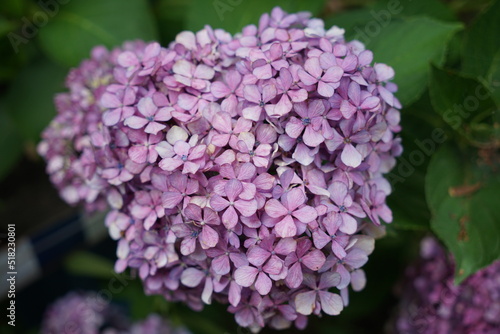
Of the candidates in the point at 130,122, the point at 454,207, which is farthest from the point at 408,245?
the point at 130,122

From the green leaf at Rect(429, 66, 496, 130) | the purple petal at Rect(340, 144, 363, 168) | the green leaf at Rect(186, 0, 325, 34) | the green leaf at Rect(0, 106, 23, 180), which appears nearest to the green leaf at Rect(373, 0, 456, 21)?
the green leaf at Rect(186, 0, 325, 34)

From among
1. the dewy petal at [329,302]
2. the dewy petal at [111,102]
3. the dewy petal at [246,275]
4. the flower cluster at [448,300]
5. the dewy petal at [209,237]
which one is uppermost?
the dewy petal at [111,102]

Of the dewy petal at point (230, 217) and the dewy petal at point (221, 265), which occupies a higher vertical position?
the dewy petal at point (230, 217)

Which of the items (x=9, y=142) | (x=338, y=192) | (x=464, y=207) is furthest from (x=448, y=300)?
(x=9, y=142)

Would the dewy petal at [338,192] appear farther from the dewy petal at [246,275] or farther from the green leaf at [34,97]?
the green leaf at [34,97]

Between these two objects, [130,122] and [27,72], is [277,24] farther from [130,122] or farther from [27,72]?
[27,72]

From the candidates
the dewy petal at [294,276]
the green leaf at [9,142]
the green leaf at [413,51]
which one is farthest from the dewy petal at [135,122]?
the green leaf at [9,142]

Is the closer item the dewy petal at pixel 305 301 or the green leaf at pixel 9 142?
the dewy petal at pixel 305 301
